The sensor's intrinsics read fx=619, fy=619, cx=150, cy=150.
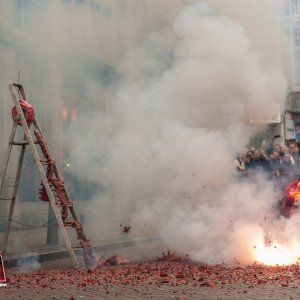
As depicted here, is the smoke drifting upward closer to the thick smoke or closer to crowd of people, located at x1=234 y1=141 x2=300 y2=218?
the thick smoke

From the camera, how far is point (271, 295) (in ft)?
16.7

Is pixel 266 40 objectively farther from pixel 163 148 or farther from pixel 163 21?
pixel 163 148

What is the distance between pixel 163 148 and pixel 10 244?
3.20m

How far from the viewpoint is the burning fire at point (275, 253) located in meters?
6.98

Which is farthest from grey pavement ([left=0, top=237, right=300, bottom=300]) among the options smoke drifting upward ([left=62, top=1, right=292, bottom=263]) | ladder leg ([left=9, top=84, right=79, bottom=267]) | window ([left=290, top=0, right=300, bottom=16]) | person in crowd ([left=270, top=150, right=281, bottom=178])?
window ([left=290, top=0, right=300, bottom=16])

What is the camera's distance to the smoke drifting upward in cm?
726

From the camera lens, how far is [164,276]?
6078 mm

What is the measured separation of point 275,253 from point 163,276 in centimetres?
164

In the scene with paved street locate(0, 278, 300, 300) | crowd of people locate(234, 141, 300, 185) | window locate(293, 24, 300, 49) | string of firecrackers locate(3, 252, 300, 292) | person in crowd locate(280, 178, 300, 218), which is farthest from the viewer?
window locate(293, 24, 300, 49)

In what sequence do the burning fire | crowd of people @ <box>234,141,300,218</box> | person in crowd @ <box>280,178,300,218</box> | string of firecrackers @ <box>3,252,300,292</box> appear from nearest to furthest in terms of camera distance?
string of firecrackers @ <box>3,252,300,292</box> → the burning fire → person in crowd @ <box>280,178,300,218</box> → crowd of people @ <box>234,141,300,218</box>

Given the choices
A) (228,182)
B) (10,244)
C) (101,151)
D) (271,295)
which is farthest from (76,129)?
(271,295)

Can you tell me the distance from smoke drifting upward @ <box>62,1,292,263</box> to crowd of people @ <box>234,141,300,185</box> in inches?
10.8

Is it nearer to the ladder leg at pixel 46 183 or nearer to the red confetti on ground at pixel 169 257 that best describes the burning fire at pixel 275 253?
the red confetti on ground at pixel 169 257

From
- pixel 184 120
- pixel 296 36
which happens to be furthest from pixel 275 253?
pixel 296 36
